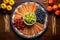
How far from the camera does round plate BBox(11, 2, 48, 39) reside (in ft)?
6.35

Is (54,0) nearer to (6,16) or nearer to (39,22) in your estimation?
(39,22)

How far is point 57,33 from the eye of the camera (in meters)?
2.00

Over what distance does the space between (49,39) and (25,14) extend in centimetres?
38

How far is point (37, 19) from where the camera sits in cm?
196

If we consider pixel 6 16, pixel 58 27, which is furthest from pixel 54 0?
pixel 6 16

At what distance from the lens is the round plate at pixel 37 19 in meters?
1.94

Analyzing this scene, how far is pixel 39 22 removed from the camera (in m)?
1.96

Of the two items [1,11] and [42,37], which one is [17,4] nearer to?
[1,11]

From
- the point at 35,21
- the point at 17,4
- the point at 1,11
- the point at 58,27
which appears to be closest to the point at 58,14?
the point at 58,27

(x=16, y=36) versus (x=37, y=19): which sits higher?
(x=37, y=19)

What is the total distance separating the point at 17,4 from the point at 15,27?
0.26 metres

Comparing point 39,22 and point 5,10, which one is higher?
point 5,10

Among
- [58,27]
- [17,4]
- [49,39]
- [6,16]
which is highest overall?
[17,4]

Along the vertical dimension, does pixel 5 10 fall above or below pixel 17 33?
above
